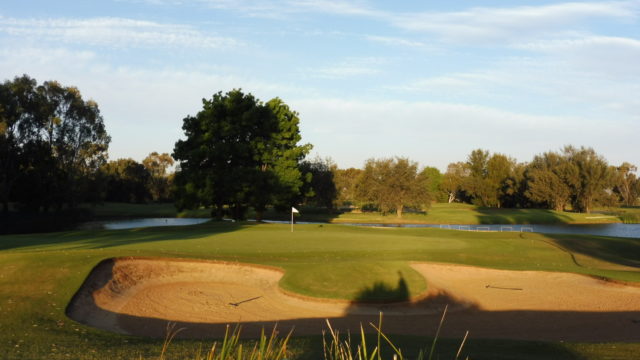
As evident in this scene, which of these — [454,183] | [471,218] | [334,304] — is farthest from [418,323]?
[454,183]

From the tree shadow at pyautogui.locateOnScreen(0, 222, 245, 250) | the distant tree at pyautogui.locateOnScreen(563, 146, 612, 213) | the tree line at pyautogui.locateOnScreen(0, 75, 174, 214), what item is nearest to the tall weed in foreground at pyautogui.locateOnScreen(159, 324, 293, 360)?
the tree shadow at pyautogui.locateOnScreen(0, 222, 245, 250)

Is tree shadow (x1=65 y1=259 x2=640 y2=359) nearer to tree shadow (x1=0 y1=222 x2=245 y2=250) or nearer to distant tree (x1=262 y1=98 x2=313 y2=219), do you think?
tree shadow (x1=0 y1=222 x2=245 y2=250)

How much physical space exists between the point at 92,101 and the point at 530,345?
67957 mm

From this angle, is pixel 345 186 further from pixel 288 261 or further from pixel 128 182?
pixel 288 261

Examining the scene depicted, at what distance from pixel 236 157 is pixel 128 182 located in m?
64.8

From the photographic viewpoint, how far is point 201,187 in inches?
1805

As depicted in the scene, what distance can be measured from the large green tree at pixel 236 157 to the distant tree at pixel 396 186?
71.3ft

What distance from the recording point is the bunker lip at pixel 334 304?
547 inches

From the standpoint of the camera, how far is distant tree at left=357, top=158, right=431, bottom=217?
68.8 metres

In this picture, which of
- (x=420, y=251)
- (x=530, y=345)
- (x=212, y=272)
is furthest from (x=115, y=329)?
(x=420, y=251)

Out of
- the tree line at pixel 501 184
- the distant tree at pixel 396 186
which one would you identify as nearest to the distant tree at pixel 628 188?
the tree line at pixel 501 184

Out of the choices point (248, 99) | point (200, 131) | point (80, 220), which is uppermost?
point (248, 99)

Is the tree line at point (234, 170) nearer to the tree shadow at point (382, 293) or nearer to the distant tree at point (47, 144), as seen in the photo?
the distant tree at point (47, 144)

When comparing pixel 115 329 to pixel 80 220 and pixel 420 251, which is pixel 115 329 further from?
pixel 80 220
